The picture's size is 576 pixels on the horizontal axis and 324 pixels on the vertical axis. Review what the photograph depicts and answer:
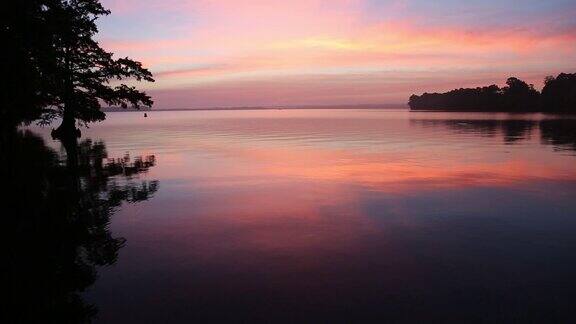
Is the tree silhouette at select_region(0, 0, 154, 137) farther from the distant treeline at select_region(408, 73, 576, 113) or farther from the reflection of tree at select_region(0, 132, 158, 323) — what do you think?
the distant treeline at select_region(408, 73, 576, 113)

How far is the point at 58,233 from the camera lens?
12.4 meters

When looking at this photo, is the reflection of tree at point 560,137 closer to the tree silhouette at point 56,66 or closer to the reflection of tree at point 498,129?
the reflection of tree at point 498,129

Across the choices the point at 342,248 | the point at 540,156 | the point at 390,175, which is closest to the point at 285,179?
the point at 390,175

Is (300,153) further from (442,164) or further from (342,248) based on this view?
(342,248)

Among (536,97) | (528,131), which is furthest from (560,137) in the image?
(536,97)

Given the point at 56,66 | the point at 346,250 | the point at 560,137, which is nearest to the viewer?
the point at 346,250

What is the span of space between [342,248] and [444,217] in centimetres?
465

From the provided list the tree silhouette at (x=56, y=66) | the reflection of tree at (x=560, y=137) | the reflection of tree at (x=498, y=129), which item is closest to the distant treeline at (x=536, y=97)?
the reflection of tree at (x=498, y=129)

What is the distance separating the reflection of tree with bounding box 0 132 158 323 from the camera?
8078 mm

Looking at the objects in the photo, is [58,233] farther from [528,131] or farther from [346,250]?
[528,131]

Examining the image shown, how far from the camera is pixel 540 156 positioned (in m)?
29.8

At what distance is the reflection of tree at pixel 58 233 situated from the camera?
8.08 metres

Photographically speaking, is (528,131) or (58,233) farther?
(528,131)

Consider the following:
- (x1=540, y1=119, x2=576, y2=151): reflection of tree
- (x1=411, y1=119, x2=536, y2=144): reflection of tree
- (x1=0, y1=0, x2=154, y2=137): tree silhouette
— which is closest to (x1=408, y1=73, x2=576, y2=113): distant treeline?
(x1=411, y1=119, x2=536, y2=144): reflection of tree
